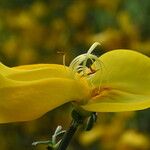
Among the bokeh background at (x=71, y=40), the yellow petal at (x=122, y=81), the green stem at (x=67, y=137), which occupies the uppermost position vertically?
the yellow petal at (x=122, y=81)

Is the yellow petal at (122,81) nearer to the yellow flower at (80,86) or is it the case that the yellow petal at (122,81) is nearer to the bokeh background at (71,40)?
the yellow flower at (80,86)

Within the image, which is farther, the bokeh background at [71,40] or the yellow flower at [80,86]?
the bokeh background at [71,40]

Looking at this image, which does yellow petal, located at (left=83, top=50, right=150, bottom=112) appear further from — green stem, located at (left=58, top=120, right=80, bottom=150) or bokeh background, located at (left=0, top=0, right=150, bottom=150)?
bokeh background, located at (left=0, top=0, right=150, bottom=150)

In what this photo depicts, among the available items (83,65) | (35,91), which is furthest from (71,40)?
(35,91)

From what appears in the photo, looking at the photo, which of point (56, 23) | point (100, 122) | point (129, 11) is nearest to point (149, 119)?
point (100, 122)

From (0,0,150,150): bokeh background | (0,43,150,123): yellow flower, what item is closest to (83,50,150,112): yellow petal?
(0,43,150,123): yellow flower

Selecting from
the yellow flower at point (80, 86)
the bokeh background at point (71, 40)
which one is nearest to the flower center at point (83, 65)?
the yellow flower at point (80, 86)

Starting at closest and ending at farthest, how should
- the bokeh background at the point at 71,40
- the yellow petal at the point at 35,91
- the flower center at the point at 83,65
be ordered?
the yellow petal at the point at 35,91 → the flower center at the point at 83,65 → the bokeh background at the point at 71,40
